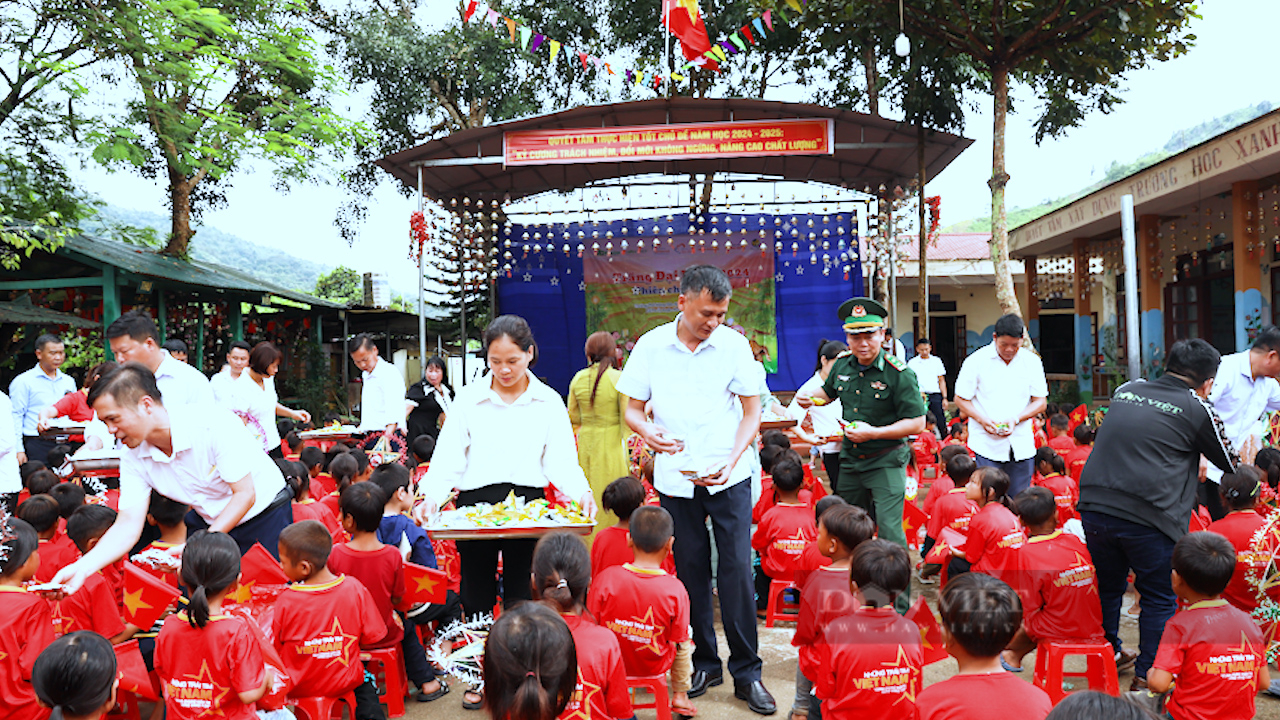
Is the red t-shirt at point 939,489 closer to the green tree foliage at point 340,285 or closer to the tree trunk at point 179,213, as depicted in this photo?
the tree trunk at point 179,213

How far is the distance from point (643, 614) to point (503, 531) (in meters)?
0.61

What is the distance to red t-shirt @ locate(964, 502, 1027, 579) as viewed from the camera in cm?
397

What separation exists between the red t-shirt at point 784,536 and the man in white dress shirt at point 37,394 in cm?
632

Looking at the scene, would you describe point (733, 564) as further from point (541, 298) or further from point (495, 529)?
point (541, 298)

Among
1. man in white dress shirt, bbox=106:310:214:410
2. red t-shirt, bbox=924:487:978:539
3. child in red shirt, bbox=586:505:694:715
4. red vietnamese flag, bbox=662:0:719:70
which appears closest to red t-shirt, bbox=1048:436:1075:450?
red t-shirt, bbox=924:487:978:539

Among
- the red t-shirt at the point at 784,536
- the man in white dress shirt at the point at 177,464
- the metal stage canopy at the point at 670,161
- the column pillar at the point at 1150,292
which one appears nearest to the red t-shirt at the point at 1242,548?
the red t-shirt at the point at 784,536

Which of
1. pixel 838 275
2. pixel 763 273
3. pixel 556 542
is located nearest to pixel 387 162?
pixel 763 273

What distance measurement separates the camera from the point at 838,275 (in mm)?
13102

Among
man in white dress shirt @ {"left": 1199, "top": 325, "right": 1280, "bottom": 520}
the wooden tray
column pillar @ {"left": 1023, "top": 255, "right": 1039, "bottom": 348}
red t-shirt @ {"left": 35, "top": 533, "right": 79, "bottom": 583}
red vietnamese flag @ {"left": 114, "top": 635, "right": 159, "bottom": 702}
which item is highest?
column pillar @ {"left": 1023, "top": 255, "right": 1039, "bottom": 348}

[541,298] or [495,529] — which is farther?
[541,298]

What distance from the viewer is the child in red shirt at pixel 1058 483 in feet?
17.3

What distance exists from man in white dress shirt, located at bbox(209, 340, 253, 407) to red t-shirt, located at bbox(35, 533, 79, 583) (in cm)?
185

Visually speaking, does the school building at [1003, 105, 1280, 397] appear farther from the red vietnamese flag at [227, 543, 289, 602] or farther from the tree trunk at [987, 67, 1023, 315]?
the red vietnamese flag at [227, 543, 289, 602]

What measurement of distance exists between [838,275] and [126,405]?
1126cm
